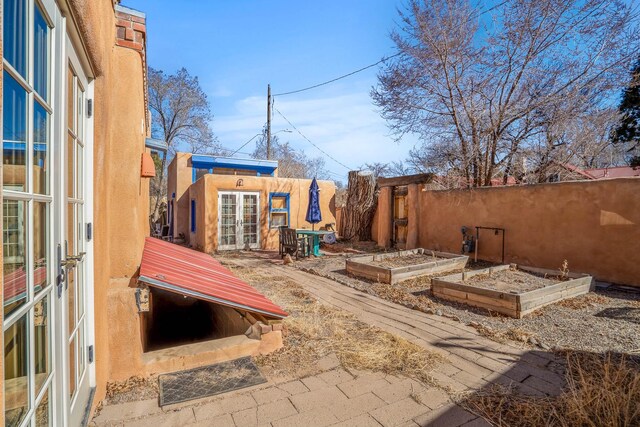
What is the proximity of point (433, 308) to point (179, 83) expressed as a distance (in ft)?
67.2

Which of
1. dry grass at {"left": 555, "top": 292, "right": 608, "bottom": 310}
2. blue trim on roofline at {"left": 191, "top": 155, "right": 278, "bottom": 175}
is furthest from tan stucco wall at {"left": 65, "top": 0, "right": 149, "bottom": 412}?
blue trim on roofline at {"left": 191, "top": 155, "right": 278, "bottom": 175}

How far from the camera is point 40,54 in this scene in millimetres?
1351

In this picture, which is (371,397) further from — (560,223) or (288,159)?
(288,159)

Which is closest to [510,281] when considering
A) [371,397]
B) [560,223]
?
[560,223]

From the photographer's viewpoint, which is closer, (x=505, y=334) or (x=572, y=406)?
(x=572, y=406)

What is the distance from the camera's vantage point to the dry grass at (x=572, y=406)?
7.08 ft

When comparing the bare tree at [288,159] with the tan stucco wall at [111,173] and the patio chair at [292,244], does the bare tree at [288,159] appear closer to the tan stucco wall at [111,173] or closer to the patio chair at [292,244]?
the patio chair at [292,244]

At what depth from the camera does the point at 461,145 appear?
9695 mm

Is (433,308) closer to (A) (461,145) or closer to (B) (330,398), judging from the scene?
(B) (330,398)

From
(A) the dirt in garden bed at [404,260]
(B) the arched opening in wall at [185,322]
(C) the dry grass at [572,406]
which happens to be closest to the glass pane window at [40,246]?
(B) the arched opening in wall at [185,322]

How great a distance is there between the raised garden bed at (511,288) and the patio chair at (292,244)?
15.5ft

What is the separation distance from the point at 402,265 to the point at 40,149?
7.04 metres

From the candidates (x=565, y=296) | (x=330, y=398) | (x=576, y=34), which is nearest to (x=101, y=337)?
(x=330, y=398)

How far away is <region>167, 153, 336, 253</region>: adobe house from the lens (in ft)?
37.1
